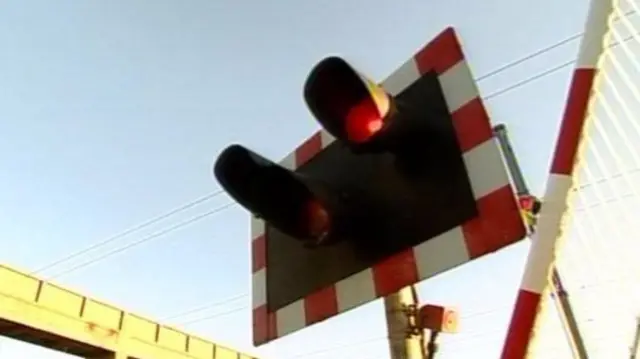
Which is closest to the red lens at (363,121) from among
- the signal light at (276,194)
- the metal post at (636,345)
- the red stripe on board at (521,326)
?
the signal light at (276,194)

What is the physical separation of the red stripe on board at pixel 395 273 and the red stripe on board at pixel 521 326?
568mm

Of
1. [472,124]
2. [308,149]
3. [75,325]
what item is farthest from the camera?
[75,325]

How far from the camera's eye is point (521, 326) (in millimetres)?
844

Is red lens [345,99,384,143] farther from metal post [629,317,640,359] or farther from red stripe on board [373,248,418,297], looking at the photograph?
metal post [629,317,640,359]

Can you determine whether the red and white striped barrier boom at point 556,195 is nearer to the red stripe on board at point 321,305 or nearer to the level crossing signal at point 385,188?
the level crossing signal at point 385,188

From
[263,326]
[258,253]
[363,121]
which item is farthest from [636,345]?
[258,253]

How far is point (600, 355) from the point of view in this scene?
1737mm

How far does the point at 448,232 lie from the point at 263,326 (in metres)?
0.85

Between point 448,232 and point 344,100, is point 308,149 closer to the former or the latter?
point 344,100

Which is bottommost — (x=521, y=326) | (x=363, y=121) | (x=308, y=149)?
(x=521, y=326)

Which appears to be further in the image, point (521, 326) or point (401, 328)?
point (401, 328)

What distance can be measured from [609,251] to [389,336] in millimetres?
719

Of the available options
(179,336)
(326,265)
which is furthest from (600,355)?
(179,336)

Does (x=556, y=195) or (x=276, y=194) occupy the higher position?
(x=276, y=194)
